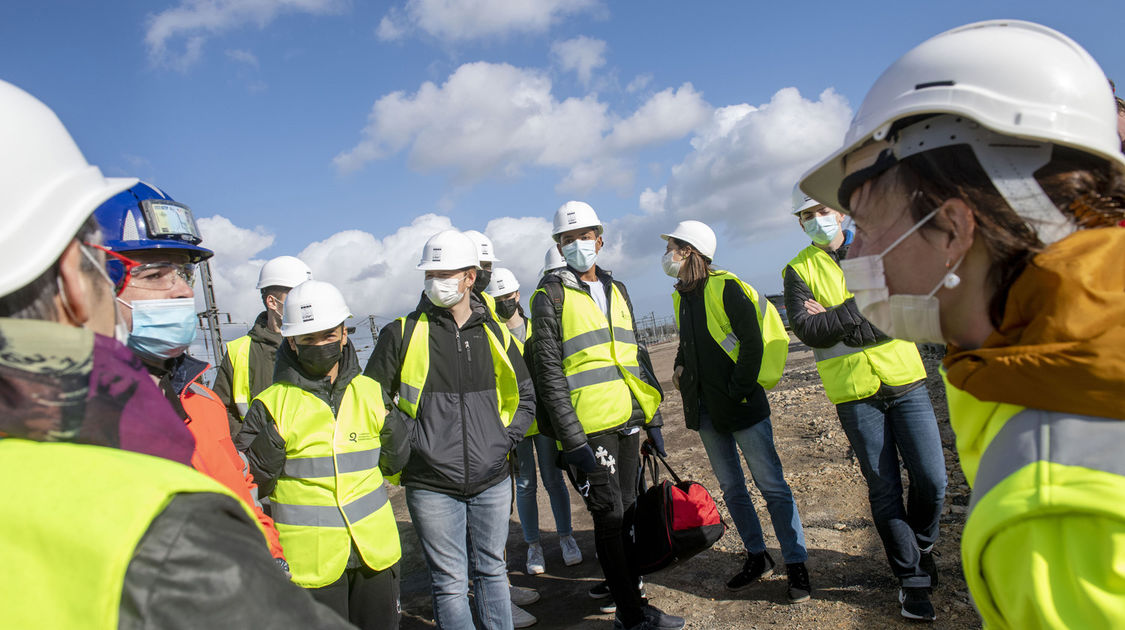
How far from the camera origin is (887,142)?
4.35 ft

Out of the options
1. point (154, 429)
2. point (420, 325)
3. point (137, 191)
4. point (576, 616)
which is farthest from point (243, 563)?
point (576, 616)

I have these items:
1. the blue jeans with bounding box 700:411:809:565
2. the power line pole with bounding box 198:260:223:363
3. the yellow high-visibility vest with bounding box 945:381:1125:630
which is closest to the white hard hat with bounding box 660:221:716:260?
the blue jeans with bounding box 700:411:809:565

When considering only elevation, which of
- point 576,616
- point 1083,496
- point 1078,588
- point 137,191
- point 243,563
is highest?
point 137,191

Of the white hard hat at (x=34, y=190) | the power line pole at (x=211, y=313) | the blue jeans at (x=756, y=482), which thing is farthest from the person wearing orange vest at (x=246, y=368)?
the power line pole at (x=211, y=313)

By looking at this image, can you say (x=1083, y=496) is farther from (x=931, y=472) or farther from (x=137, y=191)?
(x=931, y=472)

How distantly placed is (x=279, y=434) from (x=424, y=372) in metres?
0.84

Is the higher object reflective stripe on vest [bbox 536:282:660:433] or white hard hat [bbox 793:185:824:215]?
white hard hat [bbox 793:185:824:215]

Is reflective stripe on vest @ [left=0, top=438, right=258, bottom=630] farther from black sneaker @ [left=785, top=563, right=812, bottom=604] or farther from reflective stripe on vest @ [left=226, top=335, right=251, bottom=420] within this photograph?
reflective stripe on vest @ [left=226, top=335, right=251, bottom=420]

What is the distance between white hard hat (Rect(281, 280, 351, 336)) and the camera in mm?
3510

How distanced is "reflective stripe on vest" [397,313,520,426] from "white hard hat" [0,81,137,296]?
2.76m

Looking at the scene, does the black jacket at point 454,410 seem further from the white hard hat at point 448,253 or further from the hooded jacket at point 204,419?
the hooded jacket at point 204,419

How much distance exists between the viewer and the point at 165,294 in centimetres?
228

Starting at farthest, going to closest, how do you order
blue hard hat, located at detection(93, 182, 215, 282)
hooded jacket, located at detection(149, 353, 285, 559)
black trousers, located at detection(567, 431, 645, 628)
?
black trousers, located at detection(567, 431, 645, 628) < hooded jacket, located at detection(149, 353, 285, 559) < blue hard hat, located at detection(93, 182, 215, 282)

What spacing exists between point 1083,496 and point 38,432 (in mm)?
1382
